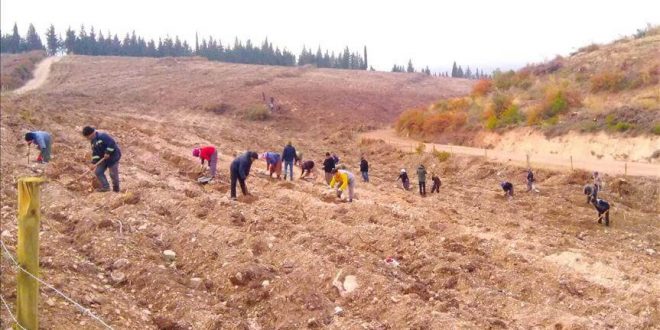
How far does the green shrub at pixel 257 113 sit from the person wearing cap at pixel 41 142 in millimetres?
23729

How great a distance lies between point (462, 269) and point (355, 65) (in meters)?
102

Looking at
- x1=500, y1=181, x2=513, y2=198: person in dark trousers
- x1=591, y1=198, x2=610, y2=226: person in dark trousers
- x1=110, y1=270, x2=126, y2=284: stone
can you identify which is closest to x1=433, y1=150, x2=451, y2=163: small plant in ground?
x1=500, y1=181, x2=513, y2=198: person in dark trousers

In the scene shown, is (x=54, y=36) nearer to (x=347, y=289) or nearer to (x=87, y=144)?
(x=87, y=144)

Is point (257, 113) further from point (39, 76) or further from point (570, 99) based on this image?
point (39, 76)

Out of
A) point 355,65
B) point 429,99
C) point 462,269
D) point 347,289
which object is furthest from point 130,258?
A: point 355,65

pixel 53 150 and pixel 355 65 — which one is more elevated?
pixel 355 65

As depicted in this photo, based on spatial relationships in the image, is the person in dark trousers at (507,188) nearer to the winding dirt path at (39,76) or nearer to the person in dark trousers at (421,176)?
the person in dark trousers at (421,176)

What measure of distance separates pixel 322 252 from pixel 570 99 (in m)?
20.9

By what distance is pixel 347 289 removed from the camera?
770 cm

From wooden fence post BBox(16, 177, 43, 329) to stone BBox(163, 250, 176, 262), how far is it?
152 inches

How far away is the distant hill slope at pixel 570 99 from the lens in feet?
75.1

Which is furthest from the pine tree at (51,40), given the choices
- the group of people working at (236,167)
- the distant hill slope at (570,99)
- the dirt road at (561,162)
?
the group of people working at (236,167)

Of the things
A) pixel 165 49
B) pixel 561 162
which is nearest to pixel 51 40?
pixel 165 49

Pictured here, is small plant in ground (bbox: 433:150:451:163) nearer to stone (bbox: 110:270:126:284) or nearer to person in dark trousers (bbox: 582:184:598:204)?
person in dark trousers (bbox: 582:184:598:204)
